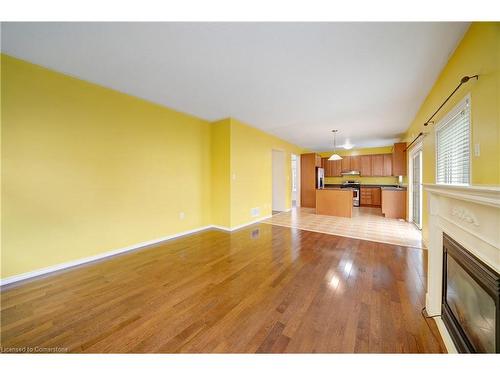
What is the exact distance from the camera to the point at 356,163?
7969 mm

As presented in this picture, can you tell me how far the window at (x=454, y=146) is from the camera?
1.90 meters

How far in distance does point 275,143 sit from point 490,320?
17.4ft

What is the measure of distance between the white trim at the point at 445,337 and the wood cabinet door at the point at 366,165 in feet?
24.4

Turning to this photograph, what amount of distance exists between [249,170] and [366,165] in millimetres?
5879

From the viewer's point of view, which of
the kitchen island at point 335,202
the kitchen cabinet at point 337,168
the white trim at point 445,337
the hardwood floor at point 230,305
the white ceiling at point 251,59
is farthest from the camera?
the kitchen cabinet at point 337,168

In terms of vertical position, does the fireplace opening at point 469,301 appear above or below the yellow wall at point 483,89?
below

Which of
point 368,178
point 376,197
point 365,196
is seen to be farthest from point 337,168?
point 376,197

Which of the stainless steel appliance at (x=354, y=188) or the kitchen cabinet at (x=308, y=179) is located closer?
the kitchen cabinet at (x=308, y=179)

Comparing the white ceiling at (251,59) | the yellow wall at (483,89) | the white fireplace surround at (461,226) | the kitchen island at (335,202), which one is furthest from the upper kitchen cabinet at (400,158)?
the white fireplace surround at (461,226)

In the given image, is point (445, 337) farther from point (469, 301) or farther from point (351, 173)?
point (351, 173)

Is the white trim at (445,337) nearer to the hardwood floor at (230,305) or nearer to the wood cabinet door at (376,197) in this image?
the hardwood floor at (230,305)

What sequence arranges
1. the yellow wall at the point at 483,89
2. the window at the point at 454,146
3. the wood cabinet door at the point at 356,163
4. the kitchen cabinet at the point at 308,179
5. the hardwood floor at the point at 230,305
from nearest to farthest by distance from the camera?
the hardwood floor at the point at 230,305 < the yellow wall at the point at 483,89 < the window at the point at 454,146 < the kitchen cabinet at the point at 308,179 < the wood cabinet door at the point at 356,163

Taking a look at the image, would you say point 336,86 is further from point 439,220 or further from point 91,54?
point 91,54

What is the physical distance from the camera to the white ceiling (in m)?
1.71
